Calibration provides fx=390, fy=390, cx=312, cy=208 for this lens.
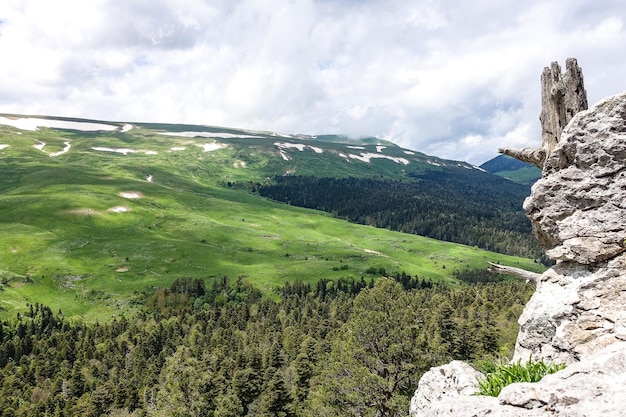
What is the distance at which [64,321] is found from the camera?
14438cm

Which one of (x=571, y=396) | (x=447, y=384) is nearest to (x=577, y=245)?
(x=571, y=396)

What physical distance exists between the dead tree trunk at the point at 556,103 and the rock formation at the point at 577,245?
0.21ft

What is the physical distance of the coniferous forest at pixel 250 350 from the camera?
40.9m

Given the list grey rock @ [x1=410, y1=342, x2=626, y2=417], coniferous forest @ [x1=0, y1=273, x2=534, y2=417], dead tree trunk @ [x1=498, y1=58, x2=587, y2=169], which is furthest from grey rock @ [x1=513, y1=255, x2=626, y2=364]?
coniferous forest @ [x1=0, y1=273, x2=534, y2=417]

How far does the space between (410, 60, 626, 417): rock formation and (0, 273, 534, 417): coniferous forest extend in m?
17.2

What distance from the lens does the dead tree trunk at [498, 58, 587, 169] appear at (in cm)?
1745

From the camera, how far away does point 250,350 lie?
90.7 metres

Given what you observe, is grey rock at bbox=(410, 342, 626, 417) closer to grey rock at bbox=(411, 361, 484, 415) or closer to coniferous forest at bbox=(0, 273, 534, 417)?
grey rock at bbox=(411, 361, 484, 415)

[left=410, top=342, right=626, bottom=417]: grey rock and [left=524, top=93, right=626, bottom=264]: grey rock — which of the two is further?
[left=524, top=93, right=626, bottom=264]: grey rock

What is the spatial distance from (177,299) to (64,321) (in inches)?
1583

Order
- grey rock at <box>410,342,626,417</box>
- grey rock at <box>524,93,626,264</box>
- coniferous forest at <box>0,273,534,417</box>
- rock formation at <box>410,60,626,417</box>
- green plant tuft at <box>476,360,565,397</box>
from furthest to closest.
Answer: coniferous forest at <box>0,273,534,417</box>, grey rock at <box>524,93,626,264</box>, rock formation at <box>410,60,626,417</box>, green plant tuft at <box>476,360,565,397</box>, grey rock at <box>410,342,626,417</box>

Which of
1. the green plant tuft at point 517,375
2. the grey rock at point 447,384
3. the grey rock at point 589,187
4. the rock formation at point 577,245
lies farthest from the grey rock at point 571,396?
the grey rock at point 589,187

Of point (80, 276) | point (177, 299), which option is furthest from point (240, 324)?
point (80, 276)

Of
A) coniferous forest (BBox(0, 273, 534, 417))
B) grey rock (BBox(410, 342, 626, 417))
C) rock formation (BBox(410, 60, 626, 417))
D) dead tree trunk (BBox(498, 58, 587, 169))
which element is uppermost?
dead tree trunk (BBox(498, 58, 587, 169))
